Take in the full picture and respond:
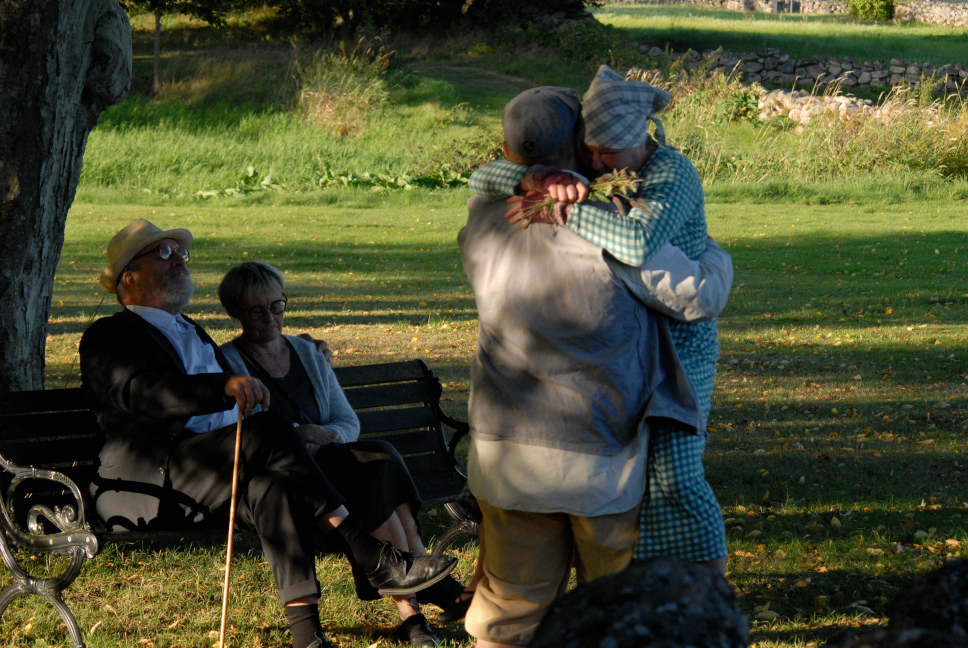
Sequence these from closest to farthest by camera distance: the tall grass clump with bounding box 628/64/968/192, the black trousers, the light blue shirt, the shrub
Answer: the black trousers
the light blue shirt
the tall grass clump with bounding box 628/64/968/192
the shrub

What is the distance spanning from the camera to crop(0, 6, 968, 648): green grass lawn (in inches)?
160

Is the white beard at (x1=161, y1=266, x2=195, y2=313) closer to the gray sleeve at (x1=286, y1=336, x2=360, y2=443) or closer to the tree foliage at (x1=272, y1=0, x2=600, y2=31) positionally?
the gray sleeve at (x1=286, y1=336, x2=360, y2=443)

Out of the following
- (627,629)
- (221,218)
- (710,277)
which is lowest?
(221,218)

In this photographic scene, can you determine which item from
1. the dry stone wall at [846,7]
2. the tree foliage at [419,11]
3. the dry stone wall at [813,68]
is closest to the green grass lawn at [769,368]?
the dry stone wall at [813,68]

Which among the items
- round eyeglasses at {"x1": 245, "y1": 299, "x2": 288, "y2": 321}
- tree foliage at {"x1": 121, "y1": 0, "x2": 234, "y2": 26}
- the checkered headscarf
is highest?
tree foliage at {"x1": 121, "y1": 0, "x2": 234, "y2": 26}

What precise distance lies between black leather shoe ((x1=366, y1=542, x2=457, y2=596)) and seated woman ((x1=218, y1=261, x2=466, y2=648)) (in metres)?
0.16

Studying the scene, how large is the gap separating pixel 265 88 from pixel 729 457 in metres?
23.5

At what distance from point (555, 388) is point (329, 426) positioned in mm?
1931

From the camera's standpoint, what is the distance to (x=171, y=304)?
4.05m

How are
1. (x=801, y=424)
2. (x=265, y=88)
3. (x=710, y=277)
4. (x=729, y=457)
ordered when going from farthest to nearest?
1. (x=265, y=88)
2. (x=801, y=424)
3. (x=729, y=457)
4. (x=710, y=277)

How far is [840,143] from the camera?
18.9 m

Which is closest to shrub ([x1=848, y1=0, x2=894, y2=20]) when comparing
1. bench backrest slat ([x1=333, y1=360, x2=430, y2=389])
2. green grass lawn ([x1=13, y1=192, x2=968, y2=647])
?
green grass lawn ([x1=13, y1=192, x2=968, y2=647])

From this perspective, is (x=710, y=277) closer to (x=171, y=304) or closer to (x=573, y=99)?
(x=573, y=99)

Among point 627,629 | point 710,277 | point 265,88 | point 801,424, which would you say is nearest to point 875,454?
point 801,424
